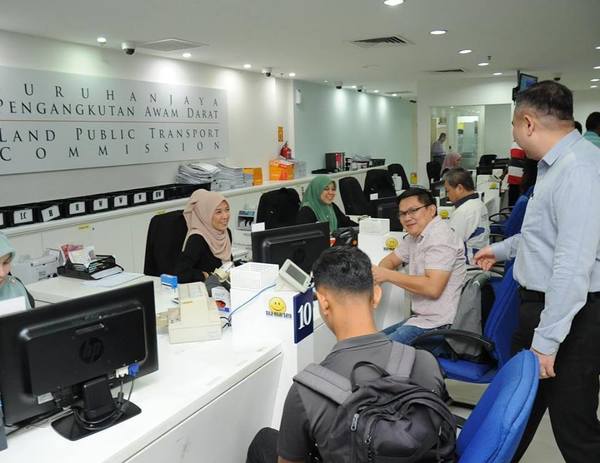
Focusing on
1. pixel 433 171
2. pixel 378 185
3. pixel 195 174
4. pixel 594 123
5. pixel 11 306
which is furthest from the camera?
pixel 433 171

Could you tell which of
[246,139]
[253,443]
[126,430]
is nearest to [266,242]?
[253,443]

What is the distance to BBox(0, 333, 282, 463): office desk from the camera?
55.6 inches

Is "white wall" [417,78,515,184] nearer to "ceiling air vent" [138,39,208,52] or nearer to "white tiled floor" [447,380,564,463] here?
"ceiling air vent" [138,39,208,52]

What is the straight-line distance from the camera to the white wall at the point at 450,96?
906 centimetres

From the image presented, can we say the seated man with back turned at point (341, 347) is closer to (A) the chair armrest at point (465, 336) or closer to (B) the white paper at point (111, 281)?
(A) the chair armrest at point (465, 336)

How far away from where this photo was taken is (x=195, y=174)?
19.5 ft

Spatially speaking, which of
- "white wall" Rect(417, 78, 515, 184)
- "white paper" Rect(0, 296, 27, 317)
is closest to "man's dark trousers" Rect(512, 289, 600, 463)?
"white paper" Rect(0, 296, 27, 317)

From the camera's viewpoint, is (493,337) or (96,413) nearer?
(96,413)

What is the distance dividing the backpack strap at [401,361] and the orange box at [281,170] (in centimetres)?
625

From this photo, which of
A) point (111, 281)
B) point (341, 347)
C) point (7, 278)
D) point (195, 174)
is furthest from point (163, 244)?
point (195, 174)

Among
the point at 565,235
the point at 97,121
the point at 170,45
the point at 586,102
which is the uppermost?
the point at 170,45

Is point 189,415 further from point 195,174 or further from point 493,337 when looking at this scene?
point 195,174

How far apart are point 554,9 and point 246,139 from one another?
4228 mm

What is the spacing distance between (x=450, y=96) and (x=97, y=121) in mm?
6636
